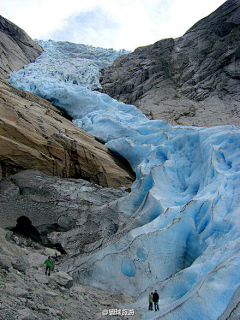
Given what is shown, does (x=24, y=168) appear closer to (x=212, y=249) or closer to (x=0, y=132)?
(x=0, y=132)

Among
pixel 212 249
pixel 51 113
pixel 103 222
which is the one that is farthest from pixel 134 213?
pixel 51 113

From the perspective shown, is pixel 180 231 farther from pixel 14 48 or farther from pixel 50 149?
pixel 14 48

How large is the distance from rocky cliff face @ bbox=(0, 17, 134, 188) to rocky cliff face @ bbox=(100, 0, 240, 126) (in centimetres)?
553

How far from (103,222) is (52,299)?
2855mm

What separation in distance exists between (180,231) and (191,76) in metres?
12.5

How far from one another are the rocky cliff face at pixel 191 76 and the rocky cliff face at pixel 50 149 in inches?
218

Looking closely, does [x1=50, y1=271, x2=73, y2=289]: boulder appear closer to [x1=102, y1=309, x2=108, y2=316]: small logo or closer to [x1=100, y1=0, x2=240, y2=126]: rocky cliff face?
[x1=102, y1=309, x2=108, y2=316]: small logo

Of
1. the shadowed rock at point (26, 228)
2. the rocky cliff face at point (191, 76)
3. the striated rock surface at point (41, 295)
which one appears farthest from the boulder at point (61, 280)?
the rocky cliff face at point (191, 76)

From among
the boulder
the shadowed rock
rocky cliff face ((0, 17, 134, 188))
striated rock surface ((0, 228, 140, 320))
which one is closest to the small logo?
striated rock surface ((0, 228, 140, 320))

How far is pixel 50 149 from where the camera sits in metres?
7.44

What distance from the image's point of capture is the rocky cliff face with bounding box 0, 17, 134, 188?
6.85 metres

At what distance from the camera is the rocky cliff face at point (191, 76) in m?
13.2

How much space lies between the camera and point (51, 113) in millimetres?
9414

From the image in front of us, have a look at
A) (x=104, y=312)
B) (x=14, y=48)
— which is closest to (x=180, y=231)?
(x=104, y=312)
